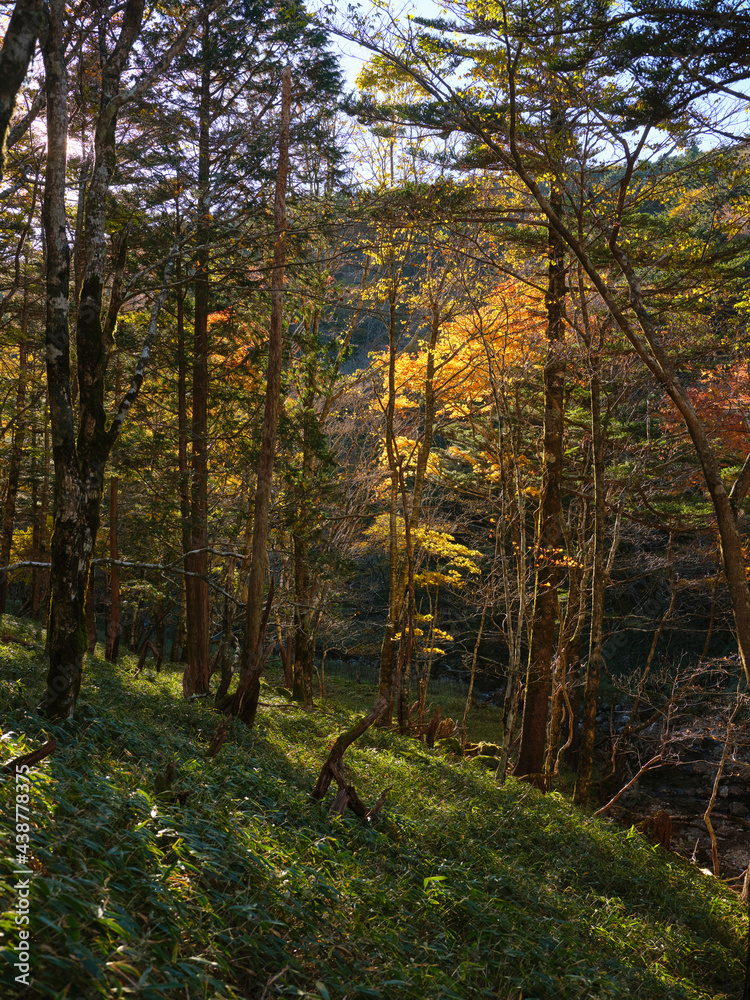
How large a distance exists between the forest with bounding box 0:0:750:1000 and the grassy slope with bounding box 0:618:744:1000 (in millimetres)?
25

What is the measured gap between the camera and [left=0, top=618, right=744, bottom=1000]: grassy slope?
2.50m

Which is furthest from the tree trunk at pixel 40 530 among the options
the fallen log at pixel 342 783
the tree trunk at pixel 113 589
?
the fallen log at pixel 342 783

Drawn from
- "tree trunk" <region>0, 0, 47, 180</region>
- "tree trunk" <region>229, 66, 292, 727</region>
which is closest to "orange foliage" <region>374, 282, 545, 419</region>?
"tree trunk" <region>229, 66, 292, 727</region>

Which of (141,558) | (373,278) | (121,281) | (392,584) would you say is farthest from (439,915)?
(373,278)

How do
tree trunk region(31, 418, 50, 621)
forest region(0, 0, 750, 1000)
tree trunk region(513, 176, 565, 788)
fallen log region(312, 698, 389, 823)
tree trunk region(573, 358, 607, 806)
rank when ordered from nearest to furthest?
forest region(0, 0, 750, 1000) < fallen log region(312, 698, 389, 823) < tree trunk region(573, 358, 607, 806) < tree trunk region(513, 176, 565, 788) < tree trunk region(31, 418, 50, 621)

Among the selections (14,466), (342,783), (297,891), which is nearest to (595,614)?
(342,783)

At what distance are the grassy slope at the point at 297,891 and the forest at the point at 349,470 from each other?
2cm

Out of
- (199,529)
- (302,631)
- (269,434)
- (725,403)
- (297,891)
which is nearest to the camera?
(297,891)

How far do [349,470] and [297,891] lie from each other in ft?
51.8

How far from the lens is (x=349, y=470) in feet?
62.1

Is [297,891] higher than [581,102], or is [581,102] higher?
[581,102]

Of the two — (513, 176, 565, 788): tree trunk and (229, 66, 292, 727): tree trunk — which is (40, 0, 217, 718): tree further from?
→ (513, 176, 565, 788): tree trunk

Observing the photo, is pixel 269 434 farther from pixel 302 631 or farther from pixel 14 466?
pixel 14 466

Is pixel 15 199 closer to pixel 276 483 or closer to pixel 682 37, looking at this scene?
pixel 276 483
